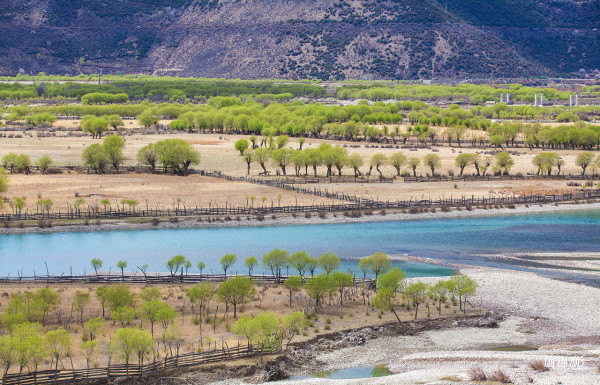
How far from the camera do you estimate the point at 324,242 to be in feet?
179

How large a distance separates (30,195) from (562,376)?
161 feet

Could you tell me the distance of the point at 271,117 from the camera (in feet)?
379

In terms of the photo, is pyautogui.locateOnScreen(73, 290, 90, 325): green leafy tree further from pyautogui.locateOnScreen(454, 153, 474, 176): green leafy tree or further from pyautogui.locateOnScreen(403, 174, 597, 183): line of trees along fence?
pyautogui.locateOnScreen(454, 153, 474, 176): green leafy tree

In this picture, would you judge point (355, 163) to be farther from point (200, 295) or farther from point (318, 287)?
point (200, 295)

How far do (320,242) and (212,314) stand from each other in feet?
61.4

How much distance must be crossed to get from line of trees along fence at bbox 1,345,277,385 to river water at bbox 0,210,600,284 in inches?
548

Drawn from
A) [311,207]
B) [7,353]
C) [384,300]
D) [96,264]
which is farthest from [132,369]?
[311,207]

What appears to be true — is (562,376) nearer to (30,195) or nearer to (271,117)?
(30,195)

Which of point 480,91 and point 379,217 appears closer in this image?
point 379,217

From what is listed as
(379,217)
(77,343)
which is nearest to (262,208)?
(379,217)

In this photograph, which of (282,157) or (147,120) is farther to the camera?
(147,120)

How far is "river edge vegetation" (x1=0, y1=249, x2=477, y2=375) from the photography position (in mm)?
30406

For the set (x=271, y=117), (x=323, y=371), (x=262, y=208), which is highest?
(x=271, y=117)

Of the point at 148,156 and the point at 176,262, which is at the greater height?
the point at 148,156
